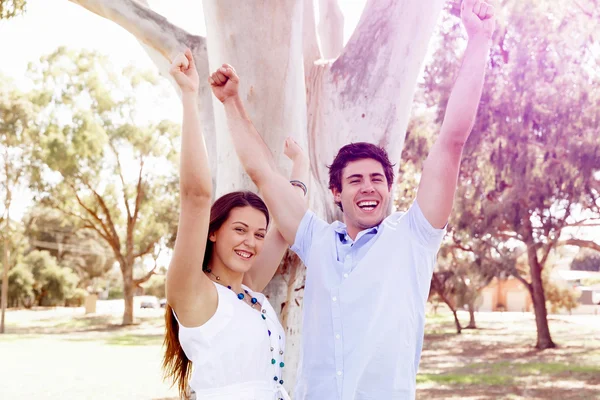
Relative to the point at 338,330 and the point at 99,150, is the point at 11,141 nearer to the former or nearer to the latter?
the point at 99,150

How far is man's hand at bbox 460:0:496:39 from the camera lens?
6.91 ft

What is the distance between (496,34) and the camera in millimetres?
10422

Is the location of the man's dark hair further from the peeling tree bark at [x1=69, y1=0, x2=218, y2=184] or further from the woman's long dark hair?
the peeling tree bark at [x1=69, y1=0, x2=218, y2=184]

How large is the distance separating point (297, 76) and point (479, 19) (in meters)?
1.79

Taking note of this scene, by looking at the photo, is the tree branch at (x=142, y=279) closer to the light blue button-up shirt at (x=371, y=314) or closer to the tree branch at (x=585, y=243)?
the tree branch at (x=585, y=243)

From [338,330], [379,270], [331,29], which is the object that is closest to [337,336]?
[338,330]

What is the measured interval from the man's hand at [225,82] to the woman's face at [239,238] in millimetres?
479

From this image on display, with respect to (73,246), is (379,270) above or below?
below

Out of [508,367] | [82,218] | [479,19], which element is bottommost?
[508,367]

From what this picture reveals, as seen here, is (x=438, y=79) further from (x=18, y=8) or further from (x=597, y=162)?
(x=18, y=8)

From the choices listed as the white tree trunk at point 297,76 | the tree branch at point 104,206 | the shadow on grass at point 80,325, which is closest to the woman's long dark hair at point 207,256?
the white tree trunk at point 297,76

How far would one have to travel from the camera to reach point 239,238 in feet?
7.33

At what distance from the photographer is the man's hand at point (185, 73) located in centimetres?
203

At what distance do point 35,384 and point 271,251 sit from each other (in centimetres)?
1084
